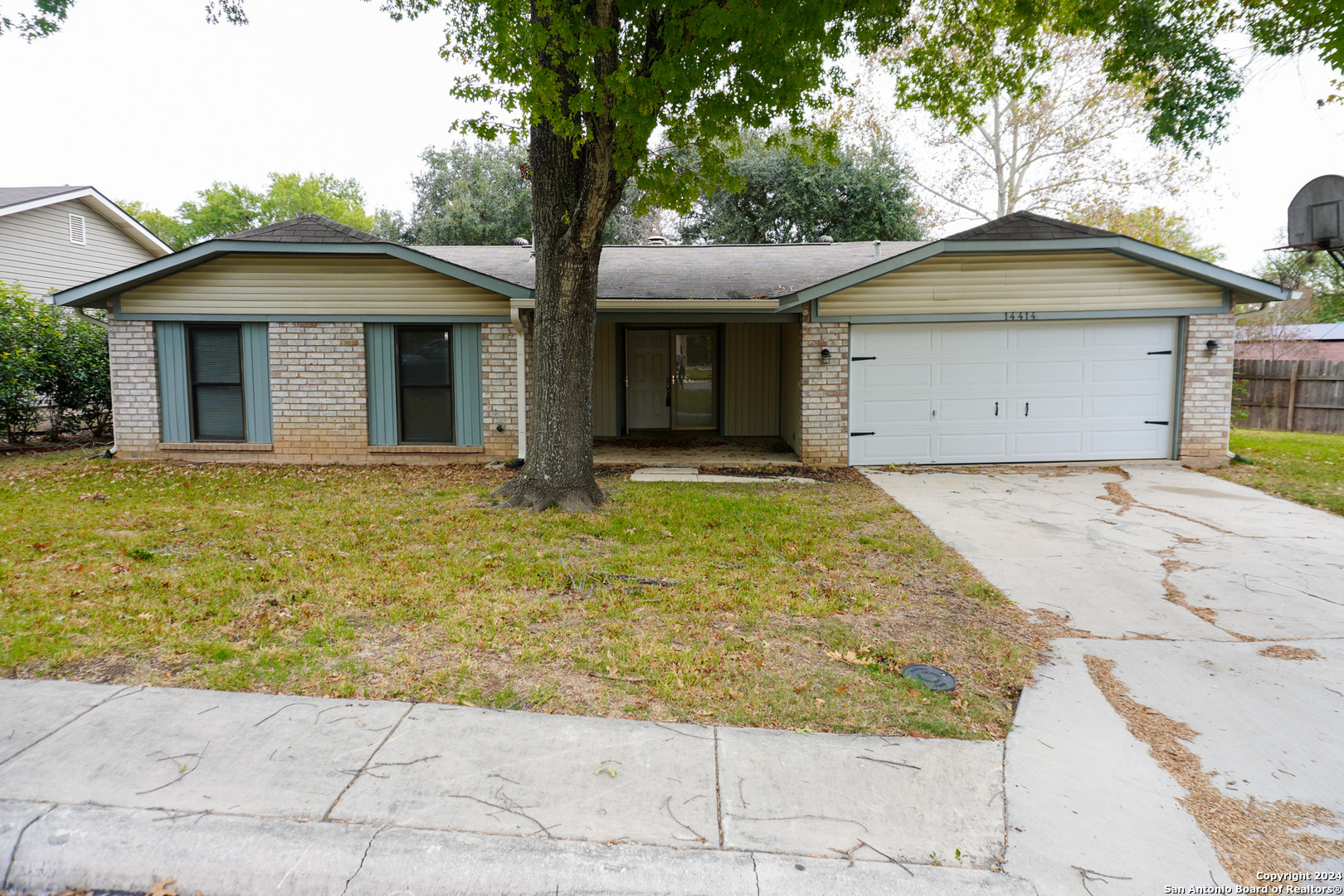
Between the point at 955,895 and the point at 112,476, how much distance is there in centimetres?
1083

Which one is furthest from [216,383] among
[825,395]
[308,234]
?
[825,395]

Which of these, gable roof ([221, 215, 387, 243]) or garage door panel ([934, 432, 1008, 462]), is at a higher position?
gable roof ([221, 215, 387, 243])

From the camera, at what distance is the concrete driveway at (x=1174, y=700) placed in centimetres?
261

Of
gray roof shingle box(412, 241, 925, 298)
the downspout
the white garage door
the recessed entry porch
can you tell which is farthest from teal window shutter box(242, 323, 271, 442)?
the white garage door

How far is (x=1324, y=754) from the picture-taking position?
3.20 m

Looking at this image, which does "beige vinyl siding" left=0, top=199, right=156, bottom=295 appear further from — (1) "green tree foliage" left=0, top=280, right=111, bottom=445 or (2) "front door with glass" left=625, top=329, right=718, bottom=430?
(2) "front door with glass" left=625, top=329, right=718, bottom=430

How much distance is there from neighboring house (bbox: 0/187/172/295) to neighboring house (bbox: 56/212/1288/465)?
7207 millimetres

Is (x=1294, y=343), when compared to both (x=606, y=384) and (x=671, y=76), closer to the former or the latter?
(x=606, y=384)

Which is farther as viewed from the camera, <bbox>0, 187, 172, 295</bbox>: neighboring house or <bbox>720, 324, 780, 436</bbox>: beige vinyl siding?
<bbox>0, 187, 172, 295</bbox>: neighboring house

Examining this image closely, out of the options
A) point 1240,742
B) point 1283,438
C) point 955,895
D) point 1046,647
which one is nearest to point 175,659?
point 955,895

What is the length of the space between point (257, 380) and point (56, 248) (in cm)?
1001

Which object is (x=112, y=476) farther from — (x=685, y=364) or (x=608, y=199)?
(x=685, y=364)

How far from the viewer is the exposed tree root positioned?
253cm

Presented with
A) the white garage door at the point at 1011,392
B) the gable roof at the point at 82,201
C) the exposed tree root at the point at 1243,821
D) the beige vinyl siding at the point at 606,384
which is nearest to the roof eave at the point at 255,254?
the beige vinyl siding at the point at 606,384
